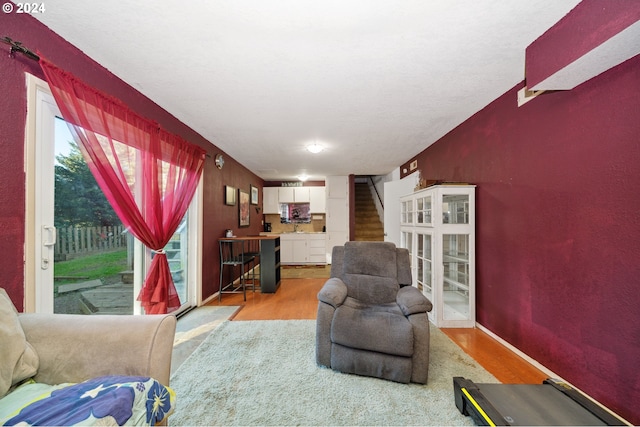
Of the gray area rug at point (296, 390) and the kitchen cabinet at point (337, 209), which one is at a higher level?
the kitchen cabinet at point (337, 209)

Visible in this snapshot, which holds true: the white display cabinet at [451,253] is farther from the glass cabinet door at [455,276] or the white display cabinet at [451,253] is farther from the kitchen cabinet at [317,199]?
the kitchen cabinet at [317,199]

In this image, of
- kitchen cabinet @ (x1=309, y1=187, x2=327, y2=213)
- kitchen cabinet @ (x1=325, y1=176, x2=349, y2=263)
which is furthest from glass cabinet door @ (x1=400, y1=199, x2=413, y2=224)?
kitchen cabinet @ (x1=309, y1=187, x2=327, y2=213)

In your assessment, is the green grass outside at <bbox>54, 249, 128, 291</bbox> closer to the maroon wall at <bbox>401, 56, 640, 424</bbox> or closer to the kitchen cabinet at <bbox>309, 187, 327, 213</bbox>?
the maroon wall at <bbox>401, 56, 640, 424</bbox>

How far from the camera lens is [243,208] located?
17.6 ft

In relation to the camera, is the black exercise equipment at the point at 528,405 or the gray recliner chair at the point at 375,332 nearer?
the black exercise equipment at the point at 528,405

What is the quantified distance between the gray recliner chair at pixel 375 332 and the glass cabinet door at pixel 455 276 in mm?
991

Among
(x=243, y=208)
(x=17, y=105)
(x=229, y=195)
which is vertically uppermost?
(x=17, y=105)

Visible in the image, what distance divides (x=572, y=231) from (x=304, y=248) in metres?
5.45

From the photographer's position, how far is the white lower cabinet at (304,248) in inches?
263

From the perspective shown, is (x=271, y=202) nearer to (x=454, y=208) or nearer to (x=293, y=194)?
(x=293, y=194)

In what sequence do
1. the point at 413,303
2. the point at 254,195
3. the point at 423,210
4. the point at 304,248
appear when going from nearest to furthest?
the point at 413,303, the point at 423,210, the point at 254,195, the point at 304,248

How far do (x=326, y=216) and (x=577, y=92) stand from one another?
17.7 ft

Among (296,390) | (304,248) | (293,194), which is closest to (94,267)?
(296,390)

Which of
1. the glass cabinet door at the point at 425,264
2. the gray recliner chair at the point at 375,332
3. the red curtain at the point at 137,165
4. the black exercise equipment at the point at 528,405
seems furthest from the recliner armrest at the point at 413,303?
the red curtain at the point at 137,165
